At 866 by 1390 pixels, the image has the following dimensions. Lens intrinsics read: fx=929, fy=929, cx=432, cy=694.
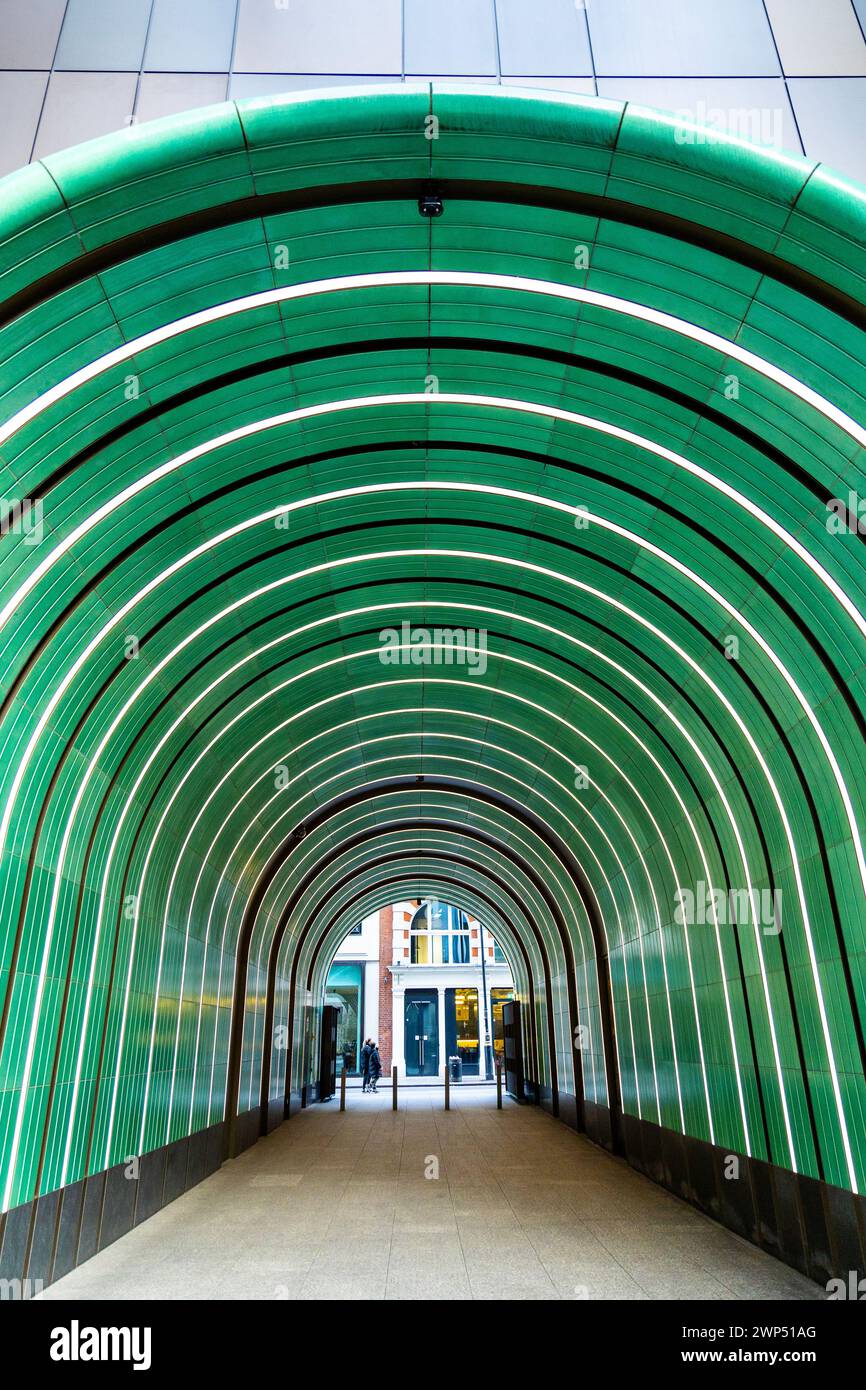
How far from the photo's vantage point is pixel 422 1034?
4475 centimetres

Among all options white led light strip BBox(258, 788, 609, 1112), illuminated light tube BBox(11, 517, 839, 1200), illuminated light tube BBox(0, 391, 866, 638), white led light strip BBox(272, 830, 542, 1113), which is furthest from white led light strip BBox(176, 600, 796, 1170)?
white led light strip BBox(272, 830, 542, 1113)

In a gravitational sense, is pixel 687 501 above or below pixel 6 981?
above

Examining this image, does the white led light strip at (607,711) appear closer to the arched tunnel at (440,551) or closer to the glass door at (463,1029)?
the arched tunnel at (440,551)

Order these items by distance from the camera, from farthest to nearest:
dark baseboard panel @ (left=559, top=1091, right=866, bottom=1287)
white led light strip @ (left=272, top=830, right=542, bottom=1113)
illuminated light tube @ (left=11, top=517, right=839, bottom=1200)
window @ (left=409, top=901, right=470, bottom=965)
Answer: window @ (left=409, top=901, right=470, bottom=965) < white led light strip @ (left=272, top=830, right=542, bottom=1113) < illuminated light tube @ (left=11, top=517, right=839, bottom=1200) < dark baseboard panel @ (left=559, top=1091, right=866, bottom=1287)

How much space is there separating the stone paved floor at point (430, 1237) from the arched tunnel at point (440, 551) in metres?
0.64

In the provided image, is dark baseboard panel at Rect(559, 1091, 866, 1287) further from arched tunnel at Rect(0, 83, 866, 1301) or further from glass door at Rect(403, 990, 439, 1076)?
Answer: glass door at Rect(403, 990, 439, 1076)

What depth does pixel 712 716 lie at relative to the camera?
12.0 meters

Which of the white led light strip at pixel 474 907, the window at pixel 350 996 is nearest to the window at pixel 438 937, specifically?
the window at pixel 350 996

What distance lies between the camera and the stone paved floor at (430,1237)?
30.4 feet

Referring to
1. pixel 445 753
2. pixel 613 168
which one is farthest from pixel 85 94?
pixel 445 753

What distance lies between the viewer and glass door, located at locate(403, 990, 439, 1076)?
44594mm

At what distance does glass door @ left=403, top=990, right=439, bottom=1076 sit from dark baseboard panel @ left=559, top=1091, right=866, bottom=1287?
29.5 meters

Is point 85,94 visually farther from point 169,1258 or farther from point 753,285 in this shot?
point 169,1258
